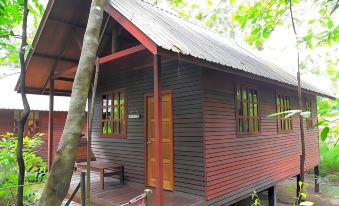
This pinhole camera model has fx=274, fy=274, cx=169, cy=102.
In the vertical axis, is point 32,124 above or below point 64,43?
below

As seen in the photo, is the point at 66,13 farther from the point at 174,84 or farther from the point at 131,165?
the point at 131,165

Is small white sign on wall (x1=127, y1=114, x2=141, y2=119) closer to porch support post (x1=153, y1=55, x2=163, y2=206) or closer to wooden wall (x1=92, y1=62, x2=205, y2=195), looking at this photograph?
wooden wall (x1=92, y1=62, x2=205, y2=195)

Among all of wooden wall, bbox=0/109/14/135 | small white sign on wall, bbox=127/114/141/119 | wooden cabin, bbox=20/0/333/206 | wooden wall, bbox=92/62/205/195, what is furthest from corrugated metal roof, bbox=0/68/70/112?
small white sign on wall, bbox=127/114/141/119

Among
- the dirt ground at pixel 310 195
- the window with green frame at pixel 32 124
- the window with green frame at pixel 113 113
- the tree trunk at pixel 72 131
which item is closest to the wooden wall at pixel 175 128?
Result: the window with green frame at pixel 113 113

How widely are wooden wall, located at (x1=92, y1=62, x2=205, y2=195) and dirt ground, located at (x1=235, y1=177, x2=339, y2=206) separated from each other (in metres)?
3.73

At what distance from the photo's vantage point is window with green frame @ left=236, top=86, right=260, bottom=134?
654cm

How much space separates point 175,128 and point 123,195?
172 cm

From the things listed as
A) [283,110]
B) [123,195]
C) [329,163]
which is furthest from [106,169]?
[329,163]

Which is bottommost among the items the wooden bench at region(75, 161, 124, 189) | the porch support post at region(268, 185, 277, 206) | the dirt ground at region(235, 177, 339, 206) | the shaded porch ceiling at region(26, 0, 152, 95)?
the dirt ground at region(235, 177, 339, 206)

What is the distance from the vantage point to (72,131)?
293 cm

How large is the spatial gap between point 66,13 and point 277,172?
6.97 metres

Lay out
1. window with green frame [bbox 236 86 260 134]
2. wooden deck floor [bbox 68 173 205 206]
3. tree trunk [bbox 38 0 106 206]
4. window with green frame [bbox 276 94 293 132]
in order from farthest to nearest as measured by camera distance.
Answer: window with green frame [bbox 276 94 293 132], window with green frame [bbox 236 86 260 134], wooden deck floor [bbox 68 173 205 206], tree trunk [bbox 38 0 106 206]

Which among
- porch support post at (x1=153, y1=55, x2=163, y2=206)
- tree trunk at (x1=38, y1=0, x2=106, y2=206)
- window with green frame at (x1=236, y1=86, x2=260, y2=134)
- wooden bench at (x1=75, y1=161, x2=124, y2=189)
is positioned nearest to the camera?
tree trunk at (x1=38, y1=0, x2=106, y2=206)

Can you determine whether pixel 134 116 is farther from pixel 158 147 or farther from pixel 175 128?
pixel 158 147
